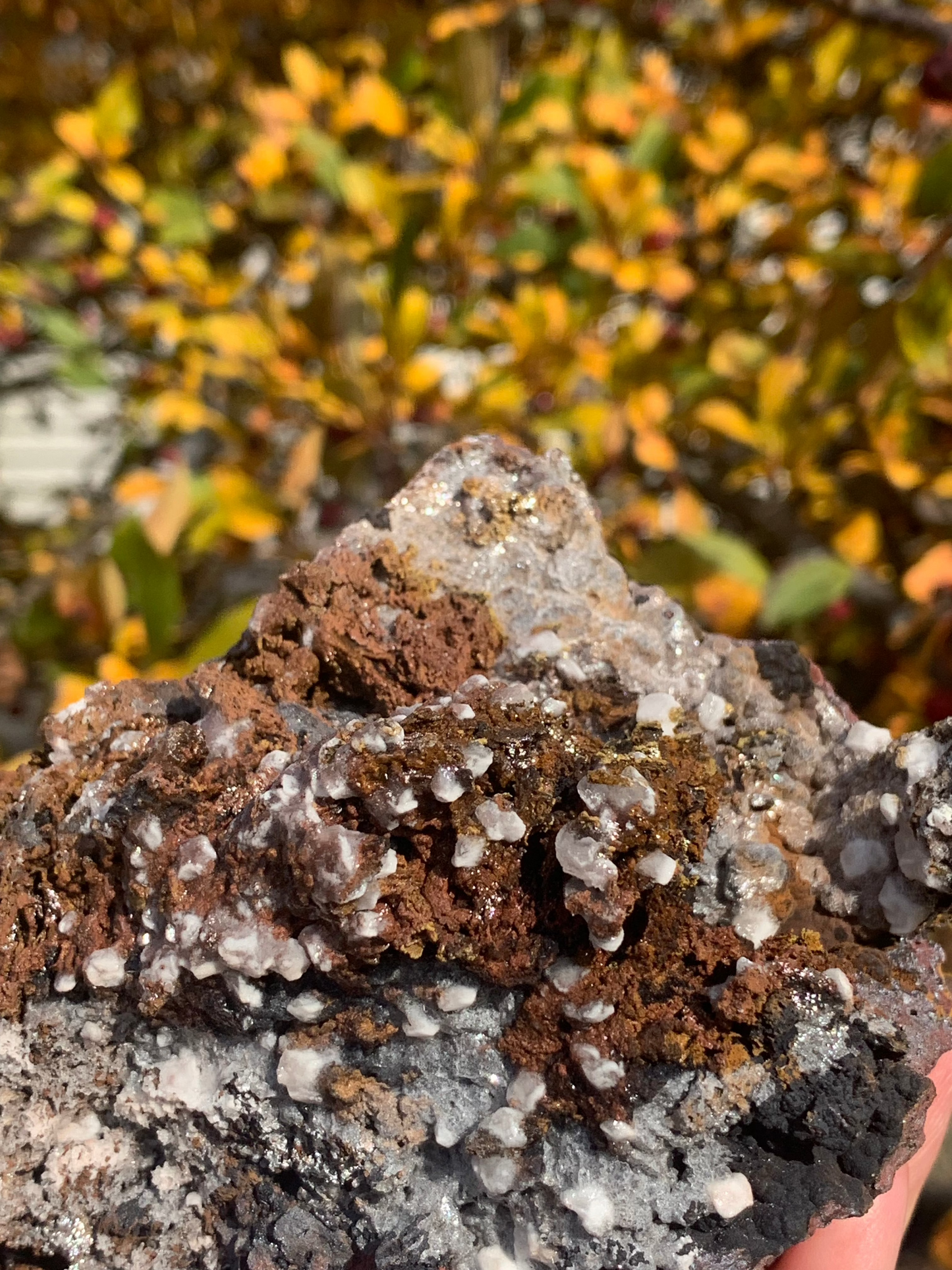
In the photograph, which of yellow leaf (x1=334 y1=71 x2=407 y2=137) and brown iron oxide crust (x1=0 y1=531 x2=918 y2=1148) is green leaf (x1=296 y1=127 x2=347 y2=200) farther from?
brown iron oxide crust (x1=0 y1=531 x2=918 y2=1148)

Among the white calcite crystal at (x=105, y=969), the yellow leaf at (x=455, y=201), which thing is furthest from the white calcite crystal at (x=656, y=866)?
the yellow leaf at (x=455, y=201)

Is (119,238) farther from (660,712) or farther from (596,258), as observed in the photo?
(660,712)

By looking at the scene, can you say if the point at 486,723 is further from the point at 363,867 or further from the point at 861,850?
the point at 861,850

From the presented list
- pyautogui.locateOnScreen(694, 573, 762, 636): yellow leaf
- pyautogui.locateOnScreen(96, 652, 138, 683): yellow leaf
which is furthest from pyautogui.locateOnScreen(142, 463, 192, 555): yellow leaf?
pyautogui.locateOnScreen(694, 573, 762, 636): yellow leaf

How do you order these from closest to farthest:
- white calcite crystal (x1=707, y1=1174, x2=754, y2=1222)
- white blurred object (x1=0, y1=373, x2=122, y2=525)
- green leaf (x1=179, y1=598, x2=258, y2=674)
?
1. white calcite crystal (x1=707, y1=1174, x2=754, y2=1222)
2. green leaf (x1=179, y1=598, x2=258, y2=674)
3. white blurred object (x1=0, y1=373, x2=122, y2=525)

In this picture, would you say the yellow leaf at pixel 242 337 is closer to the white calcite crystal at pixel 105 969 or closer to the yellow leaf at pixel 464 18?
the yellow leaf at pixel 464 18

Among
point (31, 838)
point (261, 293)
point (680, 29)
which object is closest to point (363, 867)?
point (31, 838)

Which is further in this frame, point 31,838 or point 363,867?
point 31,838

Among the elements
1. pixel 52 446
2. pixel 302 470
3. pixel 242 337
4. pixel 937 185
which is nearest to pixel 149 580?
pixel 302 470
